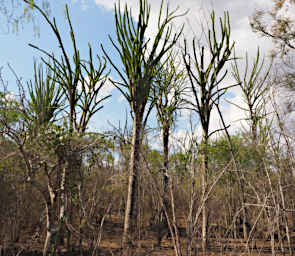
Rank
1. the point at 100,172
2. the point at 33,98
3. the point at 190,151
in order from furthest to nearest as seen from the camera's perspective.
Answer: the point at 33,98 → the point at 100,172 → the point at 190,151

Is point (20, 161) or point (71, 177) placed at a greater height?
point (20, 161)

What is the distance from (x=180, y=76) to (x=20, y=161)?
6.32 meters

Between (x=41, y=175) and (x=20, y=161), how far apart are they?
1.11 m

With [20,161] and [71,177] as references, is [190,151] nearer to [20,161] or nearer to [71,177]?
[71,177]

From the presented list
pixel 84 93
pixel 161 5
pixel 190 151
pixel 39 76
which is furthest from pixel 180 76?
pixel 190 151

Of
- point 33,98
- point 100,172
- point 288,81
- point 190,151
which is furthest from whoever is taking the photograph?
point 288,81

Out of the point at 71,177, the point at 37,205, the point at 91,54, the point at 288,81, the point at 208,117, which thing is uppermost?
the point at 288,81

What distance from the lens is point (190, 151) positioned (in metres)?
3.76

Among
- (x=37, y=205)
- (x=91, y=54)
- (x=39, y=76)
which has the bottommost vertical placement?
Answer: (x=37, y=205)

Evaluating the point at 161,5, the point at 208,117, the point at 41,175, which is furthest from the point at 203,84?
the point at 41,175

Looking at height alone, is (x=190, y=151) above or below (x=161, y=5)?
below

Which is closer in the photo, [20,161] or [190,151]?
[190,151]

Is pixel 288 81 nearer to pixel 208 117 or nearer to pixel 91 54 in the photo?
pixel 208 117

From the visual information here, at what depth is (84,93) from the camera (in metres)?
6.98
